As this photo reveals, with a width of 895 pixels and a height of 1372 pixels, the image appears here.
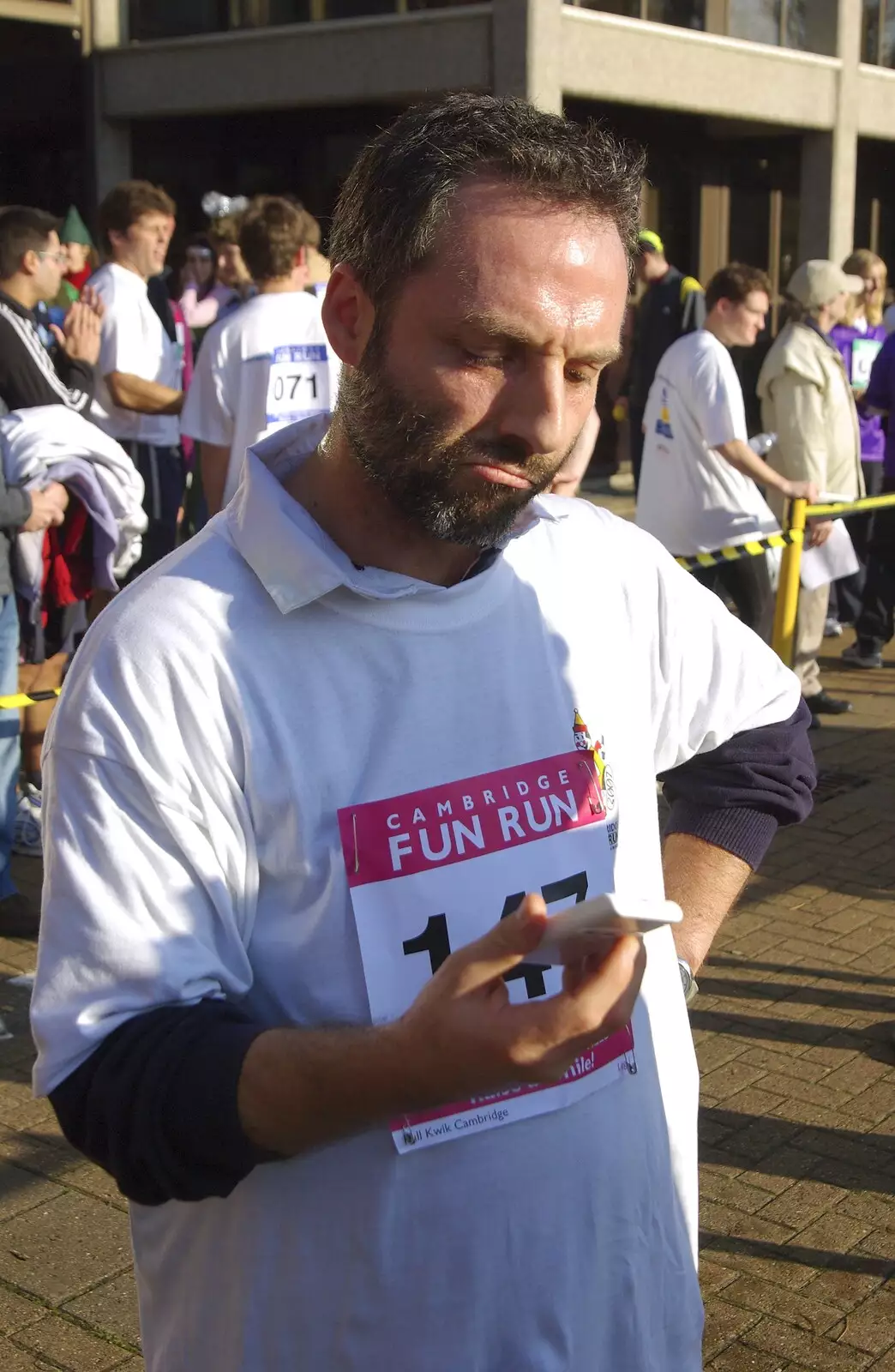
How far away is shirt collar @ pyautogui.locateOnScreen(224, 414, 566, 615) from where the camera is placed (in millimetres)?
1568

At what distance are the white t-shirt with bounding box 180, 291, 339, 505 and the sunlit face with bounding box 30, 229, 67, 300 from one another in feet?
2.24

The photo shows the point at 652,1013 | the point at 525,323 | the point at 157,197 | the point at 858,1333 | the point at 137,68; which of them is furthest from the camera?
the point at 137,68

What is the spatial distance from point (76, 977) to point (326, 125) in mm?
15979

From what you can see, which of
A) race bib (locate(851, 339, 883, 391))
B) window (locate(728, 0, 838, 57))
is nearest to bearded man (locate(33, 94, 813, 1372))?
race bib (locate(851, 339, 883, 391))

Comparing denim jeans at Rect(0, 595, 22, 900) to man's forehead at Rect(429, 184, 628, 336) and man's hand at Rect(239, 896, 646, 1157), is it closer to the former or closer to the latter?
man's forehead at Rect(429, 184, 628, 336)

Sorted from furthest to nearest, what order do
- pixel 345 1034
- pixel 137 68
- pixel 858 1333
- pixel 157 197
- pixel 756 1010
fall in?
pixel 137 68, pixel 157 197, pixel 756 1010, pixel 858 1333, pixel 345 1034

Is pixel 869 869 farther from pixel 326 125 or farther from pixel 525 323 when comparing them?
pixel 326 125

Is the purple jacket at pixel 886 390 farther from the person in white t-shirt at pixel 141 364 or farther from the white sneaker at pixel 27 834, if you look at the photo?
the white sneaker at pixel 27 834

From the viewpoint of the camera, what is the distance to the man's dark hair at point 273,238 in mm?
5953

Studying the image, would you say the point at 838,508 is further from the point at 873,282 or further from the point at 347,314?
the point at 347,314

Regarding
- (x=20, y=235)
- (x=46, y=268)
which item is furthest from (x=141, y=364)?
(x=20, y=235)

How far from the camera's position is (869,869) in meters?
6.07

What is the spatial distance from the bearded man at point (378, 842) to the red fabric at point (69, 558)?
13.7ft

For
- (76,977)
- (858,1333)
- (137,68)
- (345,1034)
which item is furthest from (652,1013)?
(137,68)
